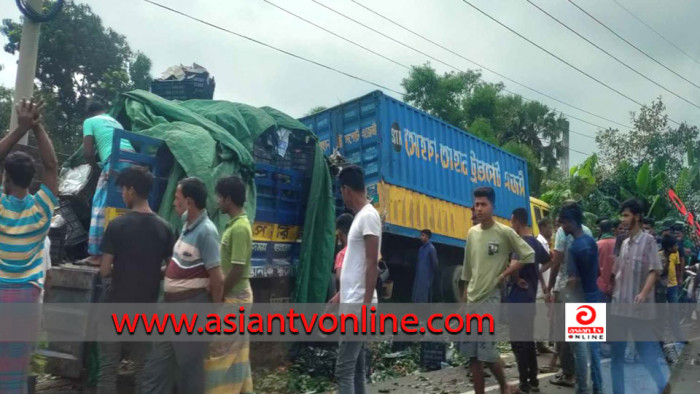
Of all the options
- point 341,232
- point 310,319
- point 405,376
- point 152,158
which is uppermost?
point 152,158

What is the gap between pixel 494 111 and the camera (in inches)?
1447

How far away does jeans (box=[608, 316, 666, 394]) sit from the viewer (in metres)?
4.95

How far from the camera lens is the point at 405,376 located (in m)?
6.50

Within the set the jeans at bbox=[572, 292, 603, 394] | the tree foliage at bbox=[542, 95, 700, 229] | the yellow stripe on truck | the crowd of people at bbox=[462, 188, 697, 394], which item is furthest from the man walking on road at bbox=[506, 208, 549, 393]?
the tree foliage at bbox=[542, 95, 700, 229]

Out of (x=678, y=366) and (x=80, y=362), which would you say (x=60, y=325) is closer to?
(x=80, y=362)

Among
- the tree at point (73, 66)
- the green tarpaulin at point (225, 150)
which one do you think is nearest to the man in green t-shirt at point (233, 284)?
the green tarpaulin at point (225, 150)

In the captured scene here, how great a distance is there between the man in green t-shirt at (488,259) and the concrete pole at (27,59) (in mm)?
3654

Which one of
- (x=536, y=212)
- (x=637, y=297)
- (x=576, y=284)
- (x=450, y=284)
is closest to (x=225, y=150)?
(x=576, y=284)

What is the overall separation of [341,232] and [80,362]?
2.36m

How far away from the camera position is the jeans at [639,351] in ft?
16.2

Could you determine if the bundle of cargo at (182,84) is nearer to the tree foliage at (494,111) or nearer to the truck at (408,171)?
the truck at (408,171)

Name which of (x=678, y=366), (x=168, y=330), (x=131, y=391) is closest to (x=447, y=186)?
(x=678, y=366)

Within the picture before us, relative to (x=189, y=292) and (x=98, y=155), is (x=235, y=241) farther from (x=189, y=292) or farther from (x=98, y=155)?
(x=98, y=155)

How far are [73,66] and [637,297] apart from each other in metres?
25.7
